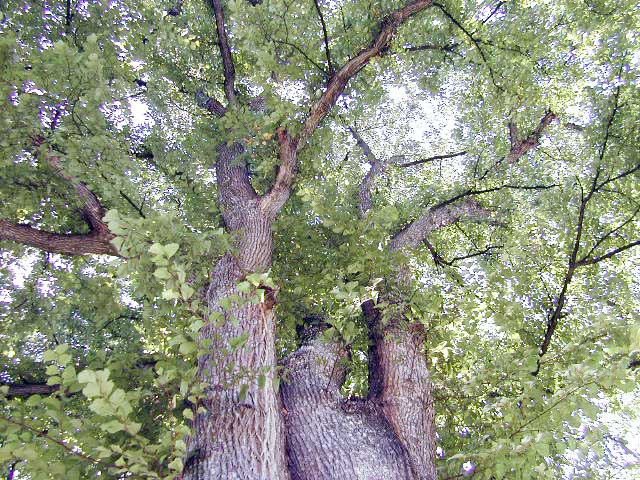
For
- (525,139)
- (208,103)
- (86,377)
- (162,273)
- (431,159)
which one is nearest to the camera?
(86,377)

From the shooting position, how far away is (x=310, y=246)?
16.9 feet

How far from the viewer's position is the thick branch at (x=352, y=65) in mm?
4785

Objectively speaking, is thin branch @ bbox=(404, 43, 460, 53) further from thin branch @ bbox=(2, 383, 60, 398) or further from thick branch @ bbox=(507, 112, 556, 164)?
thin branch @ bbox=(2, 383, 60, 398)

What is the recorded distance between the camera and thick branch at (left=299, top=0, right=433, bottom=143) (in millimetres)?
4785

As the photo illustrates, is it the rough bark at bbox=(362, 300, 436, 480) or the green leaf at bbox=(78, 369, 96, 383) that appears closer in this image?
the green leaf at bbox=(78, 369, 96, 383)

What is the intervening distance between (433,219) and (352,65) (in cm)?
230

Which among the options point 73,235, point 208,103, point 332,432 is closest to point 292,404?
A: point 332,432

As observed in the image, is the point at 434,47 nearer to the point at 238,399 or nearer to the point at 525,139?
the point at 525,139

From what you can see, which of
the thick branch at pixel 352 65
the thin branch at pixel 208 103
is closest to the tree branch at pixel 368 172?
the thick branch at pixel 352 65

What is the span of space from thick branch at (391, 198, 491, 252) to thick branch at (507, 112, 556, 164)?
887 mm

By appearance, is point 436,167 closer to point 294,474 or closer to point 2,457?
point 294,474

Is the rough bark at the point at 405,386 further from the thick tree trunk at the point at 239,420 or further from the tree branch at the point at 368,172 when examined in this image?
the tree branch at the point at 368,172

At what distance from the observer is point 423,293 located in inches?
156

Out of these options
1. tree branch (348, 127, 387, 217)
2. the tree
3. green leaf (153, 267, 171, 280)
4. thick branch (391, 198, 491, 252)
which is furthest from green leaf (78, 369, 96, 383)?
tree branch (348, 127, 387, 217)
